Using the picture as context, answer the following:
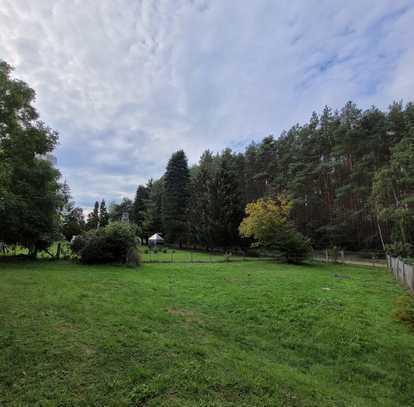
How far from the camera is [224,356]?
3.58 metres

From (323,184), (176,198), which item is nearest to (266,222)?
(323,184)

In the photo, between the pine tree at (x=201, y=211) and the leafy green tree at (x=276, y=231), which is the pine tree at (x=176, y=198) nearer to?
the pine tree at (x=201, y=211)

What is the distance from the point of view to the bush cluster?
1348 cm

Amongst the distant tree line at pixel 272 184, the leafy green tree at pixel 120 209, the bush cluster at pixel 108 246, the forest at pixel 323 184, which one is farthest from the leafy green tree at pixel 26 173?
the leafy green tree at pixel 120 209

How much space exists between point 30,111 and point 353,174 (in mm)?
26478

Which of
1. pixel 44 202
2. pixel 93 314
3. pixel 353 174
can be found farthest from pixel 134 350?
pixel 353 174

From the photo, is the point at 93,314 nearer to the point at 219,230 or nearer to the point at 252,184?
the point at 219,230

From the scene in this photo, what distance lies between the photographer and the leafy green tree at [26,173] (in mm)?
11547

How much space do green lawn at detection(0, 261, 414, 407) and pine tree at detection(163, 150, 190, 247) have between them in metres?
26.6

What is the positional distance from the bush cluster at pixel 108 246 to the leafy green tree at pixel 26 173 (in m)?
1.98

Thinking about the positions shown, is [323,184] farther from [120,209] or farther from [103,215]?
[103,215]

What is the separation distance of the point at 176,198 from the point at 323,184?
19.4 m

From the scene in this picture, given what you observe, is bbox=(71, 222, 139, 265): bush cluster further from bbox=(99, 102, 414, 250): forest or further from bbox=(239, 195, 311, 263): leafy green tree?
bbox=(239, 195, 311, 263): leafy green tree

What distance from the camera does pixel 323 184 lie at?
2838 centimetres
